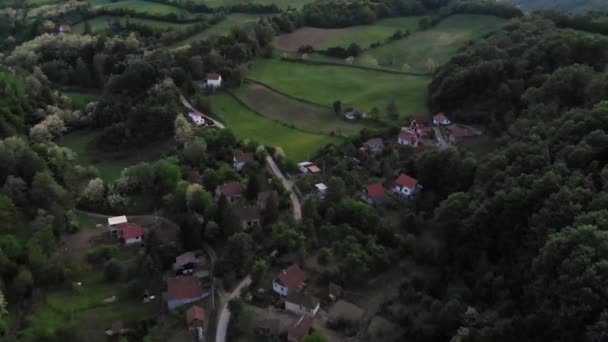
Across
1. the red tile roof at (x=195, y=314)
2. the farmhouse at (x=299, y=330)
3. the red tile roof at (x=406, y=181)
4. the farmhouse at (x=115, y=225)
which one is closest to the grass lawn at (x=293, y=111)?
the red tile roof at (x=406, y=181)

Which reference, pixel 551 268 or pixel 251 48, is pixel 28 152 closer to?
pixel 251 48

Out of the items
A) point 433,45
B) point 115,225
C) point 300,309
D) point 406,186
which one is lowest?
point 115,225

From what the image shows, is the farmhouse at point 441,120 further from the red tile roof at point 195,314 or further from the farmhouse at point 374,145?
the red tile roof at point 195,314

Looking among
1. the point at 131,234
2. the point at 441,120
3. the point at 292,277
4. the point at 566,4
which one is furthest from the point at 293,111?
the point at 566,4

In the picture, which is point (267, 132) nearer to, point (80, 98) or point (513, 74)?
point (513, 74)

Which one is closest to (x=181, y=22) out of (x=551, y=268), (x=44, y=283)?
(x=44, y=283)

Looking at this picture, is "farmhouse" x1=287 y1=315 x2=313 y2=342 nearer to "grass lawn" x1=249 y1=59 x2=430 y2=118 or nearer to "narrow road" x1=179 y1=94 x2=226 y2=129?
"narrow road" x1=179 y1=94 x2=226 y2=129
